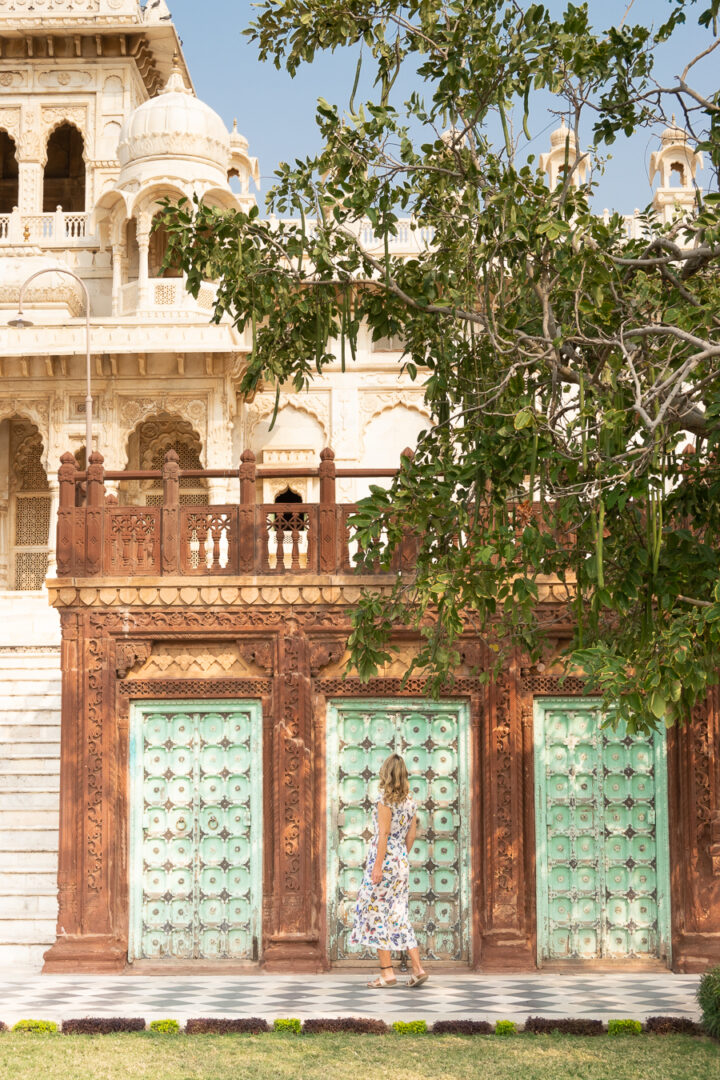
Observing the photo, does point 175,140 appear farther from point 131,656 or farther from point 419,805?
point 419,805

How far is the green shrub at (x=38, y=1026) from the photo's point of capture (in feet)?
27.4

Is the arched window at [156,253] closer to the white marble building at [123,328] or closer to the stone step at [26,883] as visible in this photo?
the white marble building at [123,328]

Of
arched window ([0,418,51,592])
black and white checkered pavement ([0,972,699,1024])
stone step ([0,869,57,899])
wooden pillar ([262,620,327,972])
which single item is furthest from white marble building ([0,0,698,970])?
black and white checkered pavement ([0,972,699,1024])

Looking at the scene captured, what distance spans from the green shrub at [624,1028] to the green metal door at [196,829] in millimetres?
3475

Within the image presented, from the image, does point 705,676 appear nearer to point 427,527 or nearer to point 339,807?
point 427,527

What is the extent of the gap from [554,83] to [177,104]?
18.9 meters

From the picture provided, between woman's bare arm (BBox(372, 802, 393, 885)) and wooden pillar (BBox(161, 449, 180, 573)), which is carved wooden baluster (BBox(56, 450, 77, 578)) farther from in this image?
woman's bare arm (BBox(372, 802, 393, 885))

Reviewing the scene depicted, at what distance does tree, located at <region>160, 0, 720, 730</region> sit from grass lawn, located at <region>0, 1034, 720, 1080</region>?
1.79 m

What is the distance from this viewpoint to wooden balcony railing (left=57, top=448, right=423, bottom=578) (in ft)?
36.9

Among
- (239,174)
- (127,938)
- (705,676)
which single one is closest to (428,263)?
(705,676)

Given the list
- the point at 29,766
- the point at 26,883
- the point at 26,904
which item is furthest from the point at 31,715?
the point at 26,904

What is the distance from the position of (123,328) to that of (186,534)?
1227 centimetres

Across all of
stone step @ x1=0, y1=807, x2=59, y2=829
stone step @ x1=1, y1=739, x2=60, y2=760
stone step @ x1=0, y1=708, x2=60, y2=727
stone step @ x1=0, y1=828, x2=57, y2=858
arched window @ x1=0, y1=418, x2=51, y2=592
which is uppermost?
arched window @ x1=0, y1=418, x2=51, y2=592

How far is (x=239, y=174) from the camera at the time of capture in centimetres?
3052
